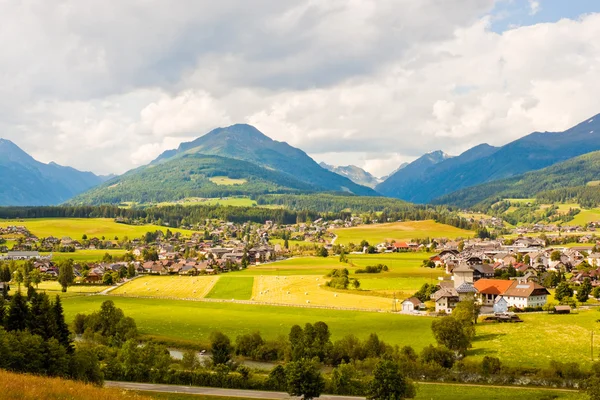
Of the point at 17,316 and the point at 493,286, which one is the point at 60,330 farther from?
the point at 493,286

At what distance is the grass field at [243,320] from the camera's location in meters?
61.5

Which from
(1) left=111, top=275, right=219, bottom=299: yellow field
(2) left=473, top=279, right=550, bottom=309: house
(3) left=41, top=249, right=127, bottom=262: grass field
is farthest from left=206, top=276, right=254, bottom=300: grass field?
(3) left=41, top=249, right=127, bottom=262: grass field

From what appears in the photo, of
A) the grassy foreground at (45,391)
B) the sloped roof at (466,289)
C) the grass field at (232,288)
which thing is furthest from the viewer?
the grass field at (232,288)

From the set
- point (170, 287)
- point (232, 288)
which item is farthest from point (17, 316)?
point (170, 287)

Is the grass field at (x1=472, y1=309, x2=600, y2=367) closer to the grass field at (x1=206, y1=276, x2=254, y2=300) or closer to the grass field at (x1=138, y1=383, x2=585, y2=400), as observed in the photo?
the grass field at (x1=138, y1=383, x2=585, y2=400)

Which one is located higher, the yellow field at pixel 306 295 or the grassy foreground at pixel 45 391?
the grassy foreground at pixel 45 391

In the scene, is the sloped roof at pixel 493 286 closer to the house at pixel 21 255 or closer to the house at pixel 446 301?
the house at pixel 446 301

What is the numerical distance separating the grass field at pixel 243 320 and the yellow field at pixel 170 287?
9.54 meters

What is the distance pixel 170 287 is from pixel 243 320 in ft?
130

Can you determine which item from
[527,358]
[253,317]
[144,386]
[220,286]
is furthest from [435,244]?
[144,386]

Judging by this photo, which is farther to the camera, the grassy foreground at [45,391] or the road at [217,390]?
the road at [217,390]

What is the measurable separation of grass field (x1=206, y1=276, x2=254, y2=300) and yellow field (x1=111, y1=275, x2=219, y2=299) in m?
1.32

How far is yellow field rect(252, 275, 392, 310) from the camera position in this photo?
3221 inches

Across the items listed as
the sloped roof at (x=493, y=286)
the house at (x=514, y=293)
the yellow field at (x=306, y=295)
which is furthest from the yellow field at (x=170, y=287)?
the house at (x=514, y=293)
